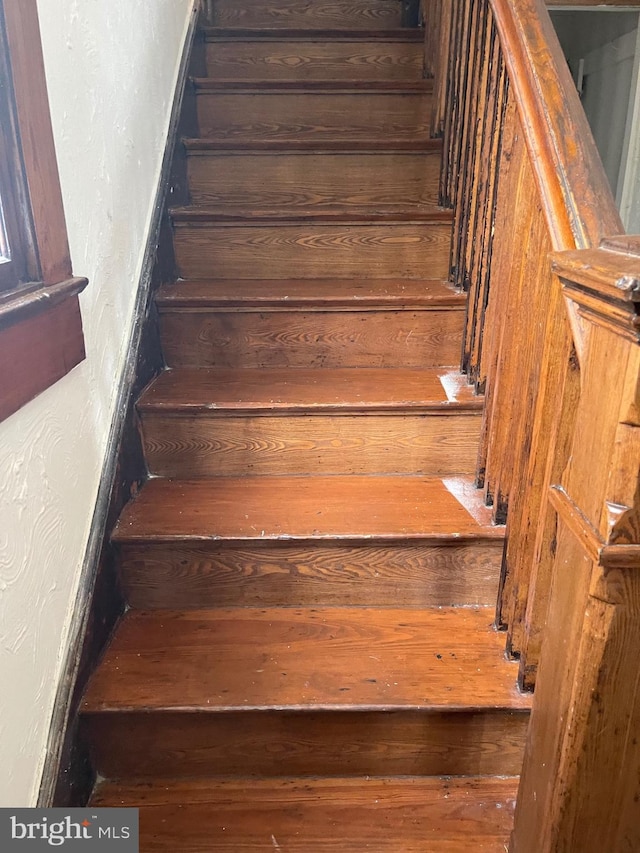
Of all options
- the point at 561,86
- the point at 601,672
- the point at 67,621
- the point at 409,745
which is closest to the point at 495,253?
the point at 561,86

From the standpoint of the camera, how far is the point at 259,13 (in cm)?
261

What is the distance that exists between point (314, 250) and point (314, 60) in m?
0.94

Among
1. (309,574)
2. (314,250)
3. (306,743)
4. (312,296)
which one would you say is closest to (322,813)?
(306,743)

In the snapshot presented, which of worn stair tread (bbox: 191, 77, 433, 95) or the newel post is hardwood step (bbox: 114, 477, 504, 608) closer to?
the newel post

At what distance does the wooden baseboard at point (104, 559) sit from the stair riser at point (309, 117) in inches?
15.5

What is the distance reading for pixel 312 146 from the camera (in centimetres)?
203

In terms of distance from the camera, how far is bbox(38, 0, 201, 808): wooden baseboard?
3.76 feet

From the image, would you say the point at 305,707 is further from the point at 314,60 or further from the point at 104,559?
the point at 314,60

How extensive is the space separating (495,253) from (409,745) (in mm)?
1049

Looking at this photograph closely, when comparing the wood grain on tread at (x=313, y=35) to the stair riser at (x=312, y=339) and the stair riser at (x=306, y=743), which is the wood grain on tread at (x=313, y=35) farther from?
the stair riser at (x=306, y=743)

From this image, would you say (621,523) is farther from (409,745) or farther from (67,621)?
(67,621)

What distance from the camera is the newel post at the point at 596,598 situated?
696 millimetres

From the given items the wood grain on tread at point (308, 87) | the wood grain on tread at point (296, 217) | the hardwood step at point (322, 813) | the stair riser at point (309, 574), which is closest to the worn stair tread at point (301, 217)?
the wood grain on tread at point (296, 217)

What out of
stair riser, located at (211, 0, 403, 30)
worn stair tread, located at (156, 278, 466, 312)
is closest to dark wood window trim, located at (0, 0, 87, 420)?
worn stair tread, located at (156, 278, 466, 312)
